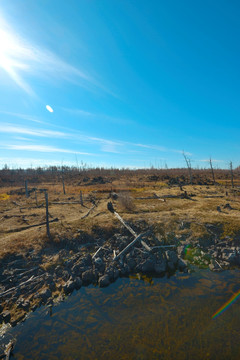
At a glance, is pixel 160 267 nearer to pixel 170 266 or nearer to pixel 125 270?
pixel 170 266

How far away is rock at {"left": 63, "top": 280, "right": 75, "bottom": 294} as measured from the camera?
421 inches

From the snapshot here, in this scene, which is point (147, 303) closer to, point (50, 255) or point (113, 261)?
point (113, 261)

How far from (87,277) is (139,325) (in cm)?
460

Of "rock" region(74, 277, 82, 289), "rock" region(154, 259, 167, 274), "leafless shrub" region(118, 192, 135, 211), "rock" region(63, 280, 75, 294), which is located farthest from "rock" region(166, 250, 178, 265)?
"leafless shrub" region(118, 192, 135, 211)

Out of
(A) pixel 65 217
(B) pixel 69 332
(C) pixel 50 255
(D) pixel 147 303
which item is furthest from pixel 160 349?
(A) pixel 65 217

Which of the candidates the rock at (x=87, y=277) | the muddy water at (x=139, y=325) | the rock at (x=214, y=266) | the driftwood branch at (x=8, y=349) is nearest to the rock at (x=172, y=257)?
the muddy water at (x=139, y=325)

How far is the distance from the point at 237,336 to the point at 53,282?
990 centimetres

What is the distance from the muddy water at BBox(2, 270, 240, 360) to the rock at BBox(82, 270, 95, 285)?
2.00 feet

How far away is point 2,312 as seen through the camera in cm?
915

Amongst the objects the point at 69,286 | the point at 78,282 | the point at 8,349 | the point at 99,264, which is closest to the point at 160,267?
the point at 99,264

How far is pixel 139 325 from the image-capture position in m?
8.34

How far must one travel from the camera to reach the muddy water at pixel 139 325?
720 cm

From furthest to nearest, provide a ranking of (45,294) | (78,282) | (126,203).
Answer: (126,203) → (78,282) → (45,294)

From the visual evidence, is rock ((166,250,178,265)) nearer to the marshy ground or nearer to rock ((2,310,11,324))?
A: the marshy ground
